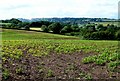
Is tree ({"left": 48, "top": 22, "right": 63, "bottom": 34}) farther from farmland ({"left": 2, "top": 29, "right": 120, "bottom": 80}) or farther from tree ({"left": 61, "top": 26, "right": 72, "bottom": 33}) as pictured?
farmland ({"left": 2, "top": 29, "right": 120, "bottom": 80})

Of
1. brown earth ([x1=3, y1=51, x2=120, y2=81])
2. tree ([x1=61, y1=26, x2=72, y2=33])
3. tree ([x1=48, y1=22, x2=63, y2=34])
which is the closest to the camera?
brown earth ([x1=3, y1=51, x2=120, y2=81])

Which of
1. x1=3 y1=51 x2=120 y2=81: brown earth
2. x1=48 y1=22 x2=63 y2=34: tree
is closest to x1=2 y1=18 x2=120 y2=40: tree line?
x1=48 y1=22 x2=63 y2=34: tree

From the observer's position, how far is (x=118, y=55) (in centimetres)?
1744

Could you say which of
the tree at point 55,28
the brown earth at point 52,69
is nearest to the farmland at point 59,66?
the brown earth at point 52,69

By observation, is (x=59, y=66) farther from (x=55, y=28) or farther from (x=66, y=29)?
(x=66, y=29)

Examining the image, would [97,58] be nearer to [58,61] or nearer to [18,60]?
[58,61]

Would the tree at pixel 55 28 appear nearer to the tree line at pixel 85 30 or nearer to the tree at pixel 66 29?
the tree line at pixel 85 30

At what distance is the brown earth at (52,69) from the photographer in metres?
12.9

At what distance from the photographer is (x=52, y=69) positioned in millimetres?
14344

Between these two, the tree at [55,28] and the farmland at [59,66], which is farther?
the tree at [55,28]

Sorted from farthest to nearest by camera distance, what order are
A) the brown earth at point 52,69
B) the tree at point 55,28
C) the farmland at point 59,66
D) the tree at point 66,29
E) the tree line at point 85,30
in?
the tree at point 66,29 → the tree at point 55,28 → the tree line at point 85,30 → the farmland at point 59,66 → the brown earth at point 52,69

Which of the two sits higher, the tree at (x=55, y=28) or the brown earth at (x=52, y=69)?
the brown earth at (x=52, y=69)

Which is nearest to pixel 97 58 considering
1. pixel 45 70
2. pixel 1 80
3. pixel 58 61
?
pixel 58 61

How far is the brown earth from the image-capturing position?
12.9 m
